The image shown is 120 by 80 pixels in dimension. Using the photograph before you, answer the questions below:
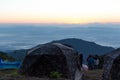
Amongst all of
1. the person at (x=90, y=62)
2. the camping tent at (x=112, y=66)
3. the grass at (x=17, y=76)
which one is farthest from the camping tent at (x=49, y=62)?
the person at (x=90, y=62)

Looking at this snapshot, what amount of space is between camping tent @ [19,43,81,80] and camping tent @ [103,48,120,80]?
11.0ft

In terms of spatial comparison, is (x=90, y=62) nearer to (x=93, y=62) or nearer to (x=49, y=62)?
(x=93, y=62)

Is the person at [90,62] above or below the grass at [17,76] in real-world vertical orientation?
below

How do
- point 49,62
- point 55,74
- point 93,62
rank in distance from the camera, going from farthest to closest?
point 93,62, point 49,62, point 55,74

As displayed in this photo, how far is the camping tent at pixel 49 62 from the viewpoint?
24.5 meters

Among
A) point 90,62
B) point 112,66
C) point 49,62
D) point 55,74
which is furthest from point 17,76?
point 90,62

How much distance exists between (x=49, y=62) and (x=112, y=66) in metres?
4.56

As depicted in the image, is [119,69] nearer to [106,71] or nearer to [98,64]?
[106,71]

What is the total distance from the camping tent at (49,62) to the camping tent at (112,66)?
336 cm

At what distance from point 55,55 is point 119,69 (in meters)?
4.71

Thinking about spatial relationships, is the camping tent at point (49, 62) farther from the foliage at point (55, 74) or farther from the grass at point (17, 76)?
the grass at point (17, 76)

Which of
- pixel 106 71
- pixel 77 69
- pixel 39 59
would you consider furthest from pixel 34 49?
Answer: pixel 106 71

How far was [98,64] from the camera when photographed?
33938mm

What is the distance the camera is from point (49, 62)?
24.5 meters
